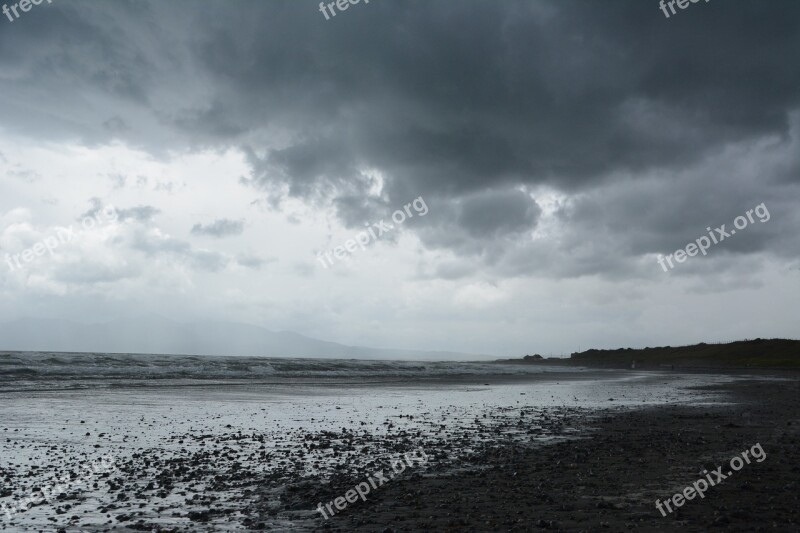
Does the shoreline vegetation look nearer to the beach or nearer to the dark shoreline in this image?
the beach

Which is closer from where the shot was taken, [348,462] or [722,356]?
[348,462]

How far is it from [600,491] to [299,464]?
7.96 metres

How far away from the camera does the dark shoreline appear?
34.0ft

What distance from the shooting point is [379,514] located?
441 inches

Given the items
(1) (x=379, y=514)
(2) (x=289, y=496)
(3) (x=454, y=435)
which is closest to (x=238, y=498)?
(2) (x=289, y=496)

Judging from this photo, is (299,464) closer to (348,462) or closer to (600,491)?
(348,462)

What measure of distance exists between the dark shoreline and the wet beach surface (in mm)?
70

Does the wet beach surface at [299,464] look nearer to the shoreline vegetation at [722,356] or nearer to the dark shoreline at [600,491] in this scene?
the dark shoreline at [600,491]

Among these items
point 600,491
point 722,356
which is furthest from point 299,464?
point 722,356

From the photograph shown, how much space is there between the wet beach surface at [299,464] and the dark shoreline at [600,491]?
0.07m

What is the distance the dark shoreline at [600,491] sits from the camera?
34.0ft

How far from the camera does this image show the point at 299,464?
16016 millimetres

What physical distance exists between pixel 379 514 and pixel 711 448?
12.4 metres

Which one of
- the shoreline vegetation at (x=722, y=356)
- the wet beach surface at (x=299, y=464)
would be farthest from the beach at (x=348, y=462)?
the shoreline vegetation at (x=722, y=356)
